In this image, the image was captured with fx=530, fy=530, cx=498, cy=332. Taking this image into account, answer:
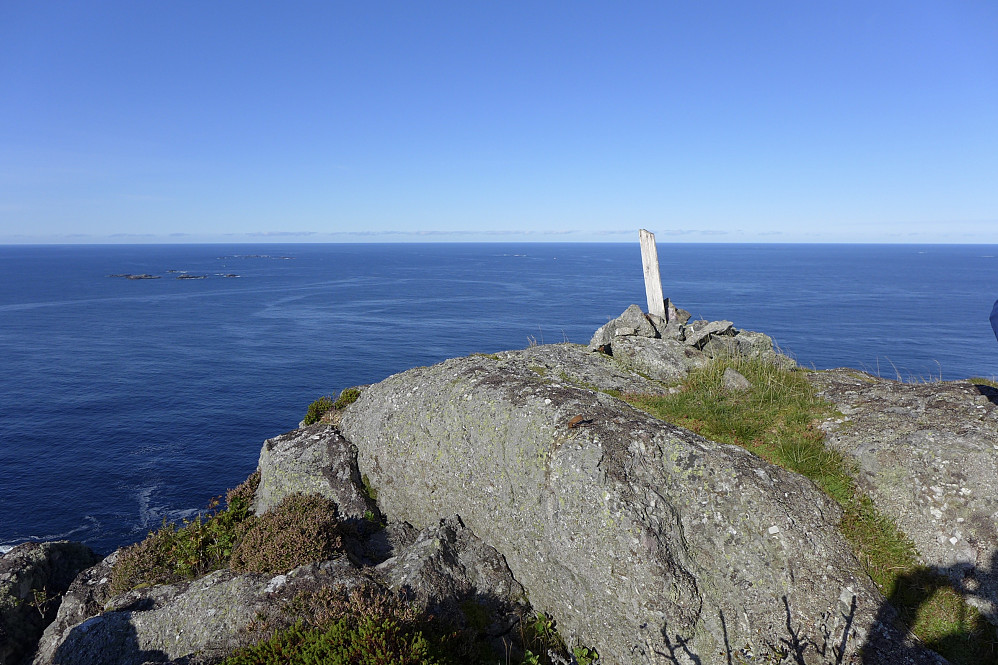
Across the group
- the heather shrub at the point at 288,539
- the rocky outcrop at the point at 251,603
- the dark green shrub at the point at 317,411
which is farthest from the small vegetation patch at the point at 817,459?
the dark green shrub at the point at 317,411

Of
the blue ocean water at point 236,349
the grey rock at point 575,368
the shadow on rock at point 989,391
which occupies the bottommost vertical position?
the blue ocean water at point 236,349

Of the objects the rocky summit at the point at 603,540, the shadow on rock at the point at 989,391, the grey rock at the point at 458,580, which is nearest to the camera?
the rocky summit at the point at 603,540

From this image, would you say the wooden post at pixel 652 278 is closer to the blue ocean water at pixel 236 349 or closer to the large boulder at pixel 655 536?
the blue ocean water at pixel 236 349

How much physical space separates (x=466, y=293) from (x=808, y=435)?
128 metres

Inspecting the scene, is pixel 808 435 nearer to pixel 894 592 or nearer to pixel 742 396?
pixel 742 396

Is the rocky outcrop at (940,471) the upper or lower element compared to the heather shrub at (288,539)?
upper

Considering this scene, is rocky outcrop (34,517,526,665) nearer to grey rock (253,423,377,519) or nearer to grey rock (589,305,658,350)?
grey rock (253,423,377,519)

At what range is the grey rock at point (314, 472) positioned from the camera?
1428cm

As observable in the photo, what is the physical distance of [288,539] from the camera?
471 inches

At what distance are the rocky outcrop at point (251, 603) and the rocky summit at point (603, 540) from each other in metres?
0.04

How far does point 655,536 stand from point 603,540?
0.94 metres

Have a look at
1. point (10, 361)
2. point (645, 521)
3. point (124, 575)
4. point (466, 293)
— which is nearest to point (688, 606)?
point (645, 521)

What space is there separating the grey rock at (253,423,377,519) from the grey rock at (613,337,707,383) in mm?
8817

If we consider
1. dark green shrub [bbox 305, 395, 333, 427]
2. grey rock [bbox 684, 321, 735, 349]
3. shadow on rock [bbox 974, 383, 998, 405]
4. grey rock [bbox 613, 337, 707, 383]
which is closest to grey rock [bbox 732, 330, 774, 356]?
grey rock [bbox 684, 321, 735, 349]
